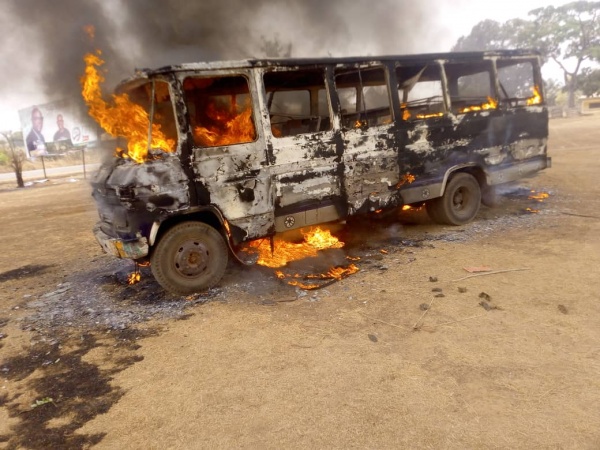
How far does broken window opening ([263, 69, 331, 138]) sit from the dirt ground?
204 centimetres

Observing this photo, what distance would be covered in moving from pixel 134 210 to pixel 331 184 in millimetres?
2610

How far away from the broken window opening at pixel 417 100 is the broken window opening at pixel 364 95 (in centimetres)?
27

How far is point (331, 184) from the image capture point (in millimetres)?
5512

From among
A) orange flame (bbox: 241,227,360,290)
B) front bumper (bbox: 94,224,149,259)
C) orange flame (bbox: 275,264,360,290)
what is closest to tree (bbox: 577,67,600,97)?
orange flame (bbox: 241,227,360,290)

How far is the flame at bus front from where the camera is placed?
4.60 meters

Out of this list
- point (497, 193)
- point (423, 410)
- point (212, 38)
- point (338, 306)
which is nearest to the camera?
point (423, 410)

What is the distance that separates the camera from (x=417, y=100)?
6.50 meters

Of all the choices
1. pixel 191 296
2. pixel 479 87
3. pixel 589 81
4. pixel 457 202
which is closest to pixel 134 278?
pixel 191 296

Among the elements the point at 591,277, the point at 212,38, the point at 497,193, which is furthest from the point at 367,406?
the point at 212,38

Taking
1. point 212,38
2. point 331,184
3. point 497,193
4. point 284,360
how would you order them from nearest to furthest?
point 284,360, point 331,184, point 497,193, point 212,38

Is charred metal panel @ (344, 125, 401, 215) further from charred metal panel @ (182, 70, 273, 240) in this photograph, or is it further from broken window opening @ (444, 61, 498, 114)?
broken window opening @ (444, 61, 498, 114)

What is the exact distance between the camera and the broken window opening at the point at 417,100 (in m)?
6.13

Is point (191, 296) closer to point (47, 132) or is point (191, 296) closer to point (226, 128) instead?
point (226, 128)

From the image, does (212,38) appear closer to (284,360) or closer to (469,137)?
(469,137)
